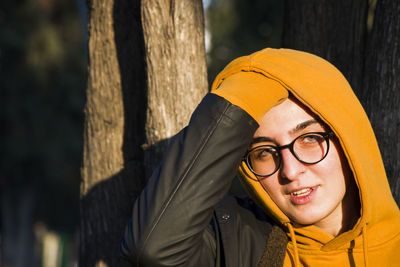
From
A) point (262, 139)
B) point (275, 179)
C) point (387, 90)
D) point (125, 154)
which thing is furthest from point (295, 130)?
point (125, 154)

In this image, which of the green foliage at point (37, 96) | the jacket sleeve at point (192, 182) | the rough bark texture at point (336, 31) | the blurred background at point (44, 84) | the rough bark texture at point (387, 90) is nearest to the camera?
the jacket sleeve at point (192, 182)

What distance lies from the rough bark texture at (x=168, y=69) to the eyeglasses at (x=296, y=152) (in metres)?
0.88

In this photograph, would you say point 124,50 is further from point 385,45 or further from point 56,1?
point 56,1

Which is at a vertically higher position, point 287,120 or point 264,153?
point 287,120

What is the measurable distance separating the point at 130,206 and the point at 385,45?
6.73 ft

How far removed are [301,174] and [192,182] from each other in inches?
21.5

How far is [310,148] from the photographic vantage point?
2.75 metres

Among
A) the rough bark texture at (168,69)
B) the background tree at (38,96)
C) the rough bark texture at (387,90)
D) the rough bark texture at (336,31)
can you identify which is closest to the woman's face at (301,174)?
the rough bark texture at (387,90)

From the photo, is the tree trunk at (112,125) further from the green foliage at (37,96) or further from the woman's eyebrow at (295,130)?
the green foliage at (37,96)

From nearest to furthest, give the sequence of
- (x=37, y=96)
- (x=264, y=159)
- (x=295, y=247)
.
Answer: (x=264, y=159)
(x=295, y=247)
(x=37, y=96)

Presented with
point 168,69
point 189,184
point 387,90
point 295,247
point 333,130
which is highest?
point 168,69

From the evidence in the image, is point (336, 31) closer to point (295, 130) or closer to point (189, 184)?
point (295, 130)

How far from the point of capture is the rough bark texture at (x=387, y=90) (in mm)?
3502

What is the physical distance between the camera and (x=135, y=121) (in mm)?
3984
